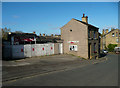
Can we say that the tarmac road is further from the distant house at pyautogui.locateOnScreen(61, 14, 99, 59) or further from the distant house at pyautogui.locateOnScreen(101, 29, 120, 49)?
the distant house at pyautogui.locateOnScreen(101, 29, 120, 49)

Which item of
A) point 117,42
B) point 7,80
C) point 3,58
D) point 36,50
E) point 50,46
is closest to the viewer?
point 7,80

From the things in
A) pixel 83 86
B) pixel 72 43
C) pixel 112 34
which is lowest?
pixel 83 86

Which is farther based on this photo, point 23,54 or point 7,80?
point 23,54

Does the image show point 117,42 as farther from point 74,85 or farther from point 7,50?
point 74,85

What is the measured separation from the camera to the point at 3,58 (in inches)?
675

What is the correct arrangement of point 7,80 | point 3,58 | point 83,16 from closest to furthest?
1. point 7,80
2. point 3,58
3. point 83,16

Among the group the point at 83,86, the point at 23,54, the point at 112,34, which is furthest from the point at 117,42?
the point at 83,86

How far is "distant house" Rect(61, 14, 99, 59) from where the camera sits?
2498 cm

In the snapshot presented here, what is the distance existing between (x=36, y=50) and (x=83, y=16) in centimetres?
1597

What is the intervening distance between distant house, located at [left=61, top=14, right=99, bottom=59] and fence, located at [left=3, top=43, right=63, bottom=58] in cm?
247

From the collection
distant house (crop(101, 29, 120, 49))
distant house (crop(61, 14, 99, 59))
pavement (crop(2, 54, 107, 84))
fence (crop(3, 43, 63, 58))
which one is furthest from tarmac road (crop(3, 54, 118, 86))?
distant house (crop(101, 29, 120, 49))

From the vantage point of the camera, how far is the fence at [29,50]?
17766 millimetres

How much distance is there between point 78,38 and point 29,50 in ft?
33.7

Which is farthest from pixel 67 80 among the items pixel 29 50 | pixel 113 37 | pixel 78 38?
pixel 113 37
